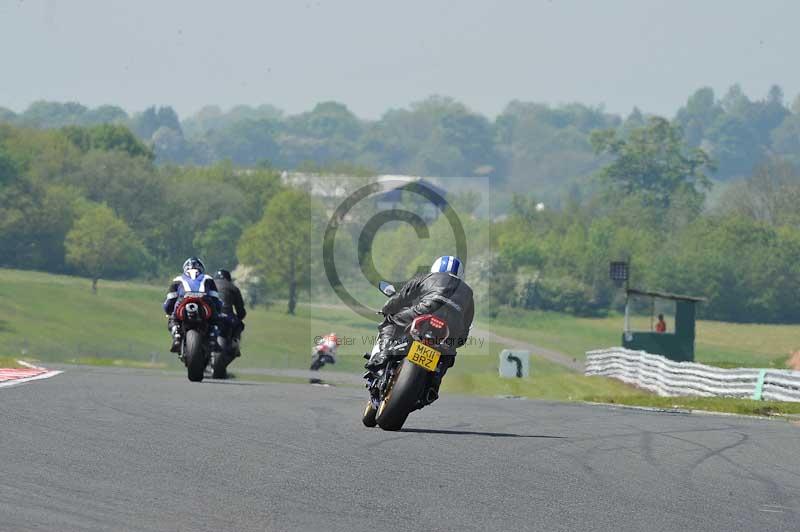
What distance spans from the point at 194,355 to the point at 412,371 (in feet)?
25.6

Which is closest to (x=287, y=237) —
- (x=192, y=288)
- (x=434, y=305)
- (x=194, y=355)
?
(x=192, y=288)

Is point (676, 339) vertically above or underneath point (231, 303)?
underneath

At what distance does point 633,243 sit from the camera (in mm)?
144875

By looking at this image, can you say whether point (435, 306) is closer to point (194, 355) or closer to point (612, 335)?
point (194, 355)

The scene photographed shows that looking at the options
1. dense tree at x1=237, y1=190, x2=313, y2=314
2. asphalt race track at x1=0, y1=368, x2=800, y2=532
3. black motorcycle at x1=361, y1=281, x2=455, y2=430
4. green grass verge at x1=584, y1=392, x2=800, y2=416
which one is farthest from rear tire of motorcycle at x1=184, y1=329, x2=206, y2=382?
dense tree at x1=237, y1=190, x2=313, y2=314

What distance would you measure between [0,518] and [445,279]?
7.33m

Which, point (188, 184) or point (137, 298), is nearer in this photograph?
point (137, 298)

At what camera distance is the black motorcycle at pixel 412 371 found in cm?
1438

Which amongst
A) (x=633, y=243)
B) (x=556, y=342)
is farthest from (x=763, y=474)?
(x=633, y=243)

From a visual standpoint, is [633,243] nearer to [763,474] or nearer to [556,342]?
[556,342]

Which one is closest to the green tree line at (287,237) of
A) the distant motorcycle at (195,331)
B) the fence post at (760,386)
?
the fence post at (760,386)

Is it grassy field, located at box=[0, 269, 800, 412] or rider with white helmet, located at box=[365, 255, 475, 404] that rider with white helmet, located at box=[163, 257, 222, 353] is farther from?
grassy field, located at box=[0, 269, 800, 412]

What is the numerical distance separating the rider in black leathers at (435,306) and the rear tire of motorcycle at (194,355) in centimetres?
669

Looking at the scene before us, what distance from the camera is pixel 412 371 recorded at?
Result: 14406 millimetres
